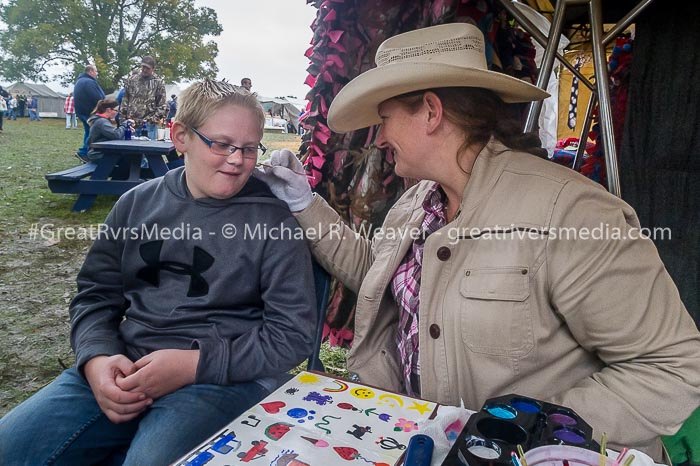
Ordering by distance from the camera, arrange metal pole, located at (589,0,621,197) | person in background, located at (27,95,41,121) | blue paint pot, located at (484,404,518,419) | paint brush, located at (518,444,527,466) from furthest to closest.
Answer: person in background, located at (27,95,41,121) < metal pole, located at (589,0,621,197) < blue paint pot, located at (484,404,518,419) < paint brush, located at (518,444,527,466)

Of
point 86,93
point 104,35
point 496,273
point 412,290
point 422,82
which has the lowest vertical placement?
point 412,290

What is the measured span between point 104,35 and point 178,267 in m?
4.20

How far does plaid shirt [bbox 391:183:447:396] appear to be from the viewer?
4.15 feet

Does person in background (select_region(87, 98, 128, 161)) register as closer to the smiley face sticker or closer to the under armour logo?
the under armour logo

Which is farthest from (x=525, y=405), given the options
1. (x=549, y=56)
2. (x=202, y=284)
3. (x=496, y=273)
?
(x=549, y=56)

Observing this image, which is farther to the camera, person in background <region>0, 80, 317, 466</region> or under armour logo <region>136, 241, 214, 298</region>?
under armour logo <region>136, 241, 214, 298</region>

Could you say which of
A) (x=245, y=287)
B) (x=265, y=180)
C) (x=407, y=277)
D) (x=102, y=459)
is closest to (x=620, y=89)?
(x=407, y=277)

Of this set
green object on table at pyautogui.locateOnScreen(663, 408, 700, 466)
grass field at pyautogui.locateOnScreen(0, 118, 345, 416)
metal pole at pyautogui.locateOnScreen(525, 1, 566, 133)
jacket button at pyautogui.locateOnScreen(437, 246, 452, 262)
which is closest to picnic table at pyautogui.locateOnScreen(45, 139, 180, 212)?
grass field at pyautogui.locateOnScreen(0, 118, 345, 416)

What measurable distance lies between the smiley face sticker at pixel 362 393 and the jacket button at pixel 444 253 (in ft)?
1.21

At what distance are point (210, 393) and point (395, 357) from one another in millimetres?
517

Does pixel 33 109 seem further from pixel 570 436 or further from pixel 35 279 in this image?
pixel 570 436

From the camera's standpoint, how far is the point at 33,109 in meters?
21.3

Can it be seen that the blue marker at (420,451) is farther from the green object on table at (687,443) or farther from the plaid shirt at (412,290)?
the green object on table at (687,443)

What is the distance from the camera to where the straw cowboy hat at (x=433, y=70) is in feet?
3.73
